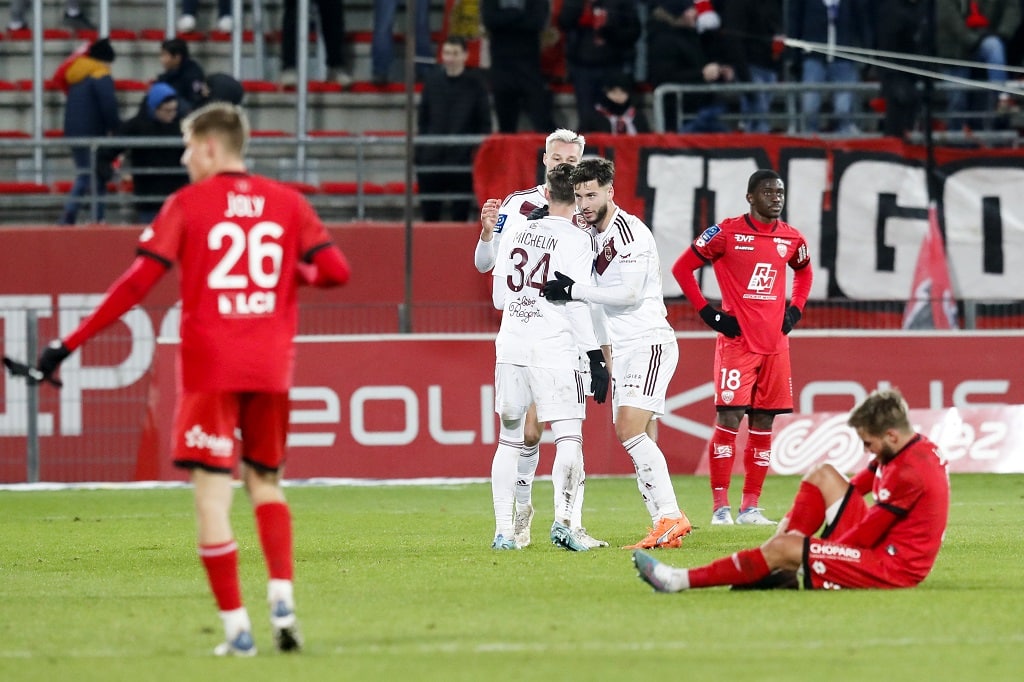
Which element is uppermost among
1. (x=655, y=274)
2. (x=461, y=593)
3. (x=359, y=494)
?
(x=655, y=274)

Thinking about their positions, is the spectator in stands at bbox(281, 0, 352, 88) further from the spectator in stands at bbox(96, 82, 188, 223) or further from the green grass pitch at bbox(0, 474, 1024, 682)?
the green grass pitch at bbox(0, 474, 1024, 682)

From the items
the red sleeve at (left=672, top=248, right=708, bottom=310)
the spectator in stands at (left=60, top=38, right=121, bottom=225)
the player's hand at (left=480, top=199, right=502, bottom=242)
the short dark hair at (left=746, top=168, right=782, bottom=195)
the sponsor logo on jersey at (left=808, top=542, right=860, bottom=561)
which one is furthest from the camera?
the spectator in stands at (left=60, top=38, right=121, bottom=225)

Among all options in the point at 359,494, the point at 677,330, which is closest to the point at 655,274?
the point at 359,494

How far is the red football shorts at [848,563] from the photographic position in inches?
312

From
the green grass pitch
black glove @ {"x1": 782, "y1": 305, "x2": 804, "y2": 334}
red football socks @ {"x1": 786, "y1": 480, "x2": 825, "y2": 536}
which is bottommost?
the green grass pitch

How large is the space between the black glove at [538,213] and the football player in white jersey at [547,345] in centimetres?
4

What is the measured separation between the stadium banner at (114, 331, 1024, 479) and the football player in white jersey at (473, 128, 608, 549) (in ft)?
21.1

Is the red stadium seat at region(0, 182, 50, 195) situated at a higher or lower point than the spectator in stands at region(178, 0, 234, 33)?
lower

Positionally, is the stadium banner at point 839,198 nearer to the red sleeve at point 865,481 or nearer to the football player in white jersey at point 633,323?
the football player in white jersey at point 633,323

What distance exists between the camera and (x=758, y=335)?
12.5 m

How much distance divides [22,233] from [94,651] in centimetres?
1316

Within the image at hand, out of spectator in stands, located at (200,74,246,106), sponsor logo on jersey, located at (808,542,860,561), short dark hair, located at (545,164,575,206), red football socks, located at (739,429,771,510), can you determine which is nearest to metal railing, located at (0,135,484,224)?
spectator in stands, located at (200,74,246,106)

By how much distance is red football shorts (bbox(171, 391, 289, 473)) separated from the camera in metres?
6.61

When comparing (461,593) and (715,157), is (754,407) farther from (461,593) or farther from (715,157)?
(715,157)
